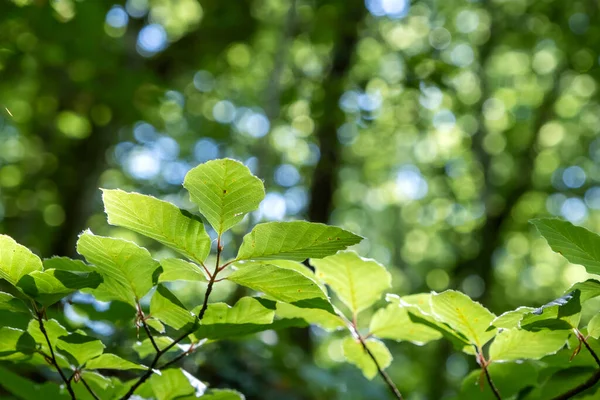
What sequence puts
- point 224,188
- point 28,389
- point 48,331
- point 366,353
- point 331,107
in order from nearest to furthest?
point 224,188 < point 48,331 < point 28,389 < point 366,353 < point 331,107

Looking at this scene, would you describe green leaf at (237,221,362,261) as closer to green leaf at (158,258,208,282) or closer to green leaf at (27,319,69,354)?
green leaf at (158,258,208,282)

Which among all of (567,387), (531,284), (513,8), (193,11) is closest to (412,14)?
(513,8)

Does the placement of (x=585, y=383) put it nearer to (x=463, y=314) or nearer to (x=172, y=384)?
(x=463, y=314)

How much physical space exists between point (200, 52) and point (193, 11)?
2917 millimetres

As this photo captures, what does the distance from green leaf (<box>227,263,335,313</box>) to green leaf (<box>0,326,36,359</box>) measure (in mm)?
299

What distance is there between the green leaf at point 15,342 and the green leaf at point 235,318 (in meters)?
0.23

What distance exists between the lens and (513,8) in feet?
27.1

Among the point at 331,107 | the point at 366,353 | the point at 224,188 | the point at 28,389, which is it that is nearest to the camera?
the point at 224,188

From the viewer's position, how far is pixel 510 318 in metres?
0.68

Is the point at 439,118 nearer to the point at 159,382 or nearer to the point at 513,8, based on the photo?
the point at 513,8

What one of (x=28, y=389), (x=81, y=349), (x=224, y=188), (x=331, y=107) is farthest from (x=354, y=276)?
(x=331, y=107)

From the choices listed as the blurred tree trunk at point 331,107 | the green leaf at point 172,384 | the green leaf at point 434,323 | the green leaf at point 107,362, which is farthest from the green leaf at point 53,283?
the blurred tree trunk at point 331,107

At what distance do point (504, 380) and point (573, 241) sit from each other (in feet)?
1.08

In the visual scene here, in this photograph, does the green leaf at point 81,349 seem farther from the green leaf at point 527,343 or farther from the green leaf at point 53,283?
the green leaf at point 527,343
